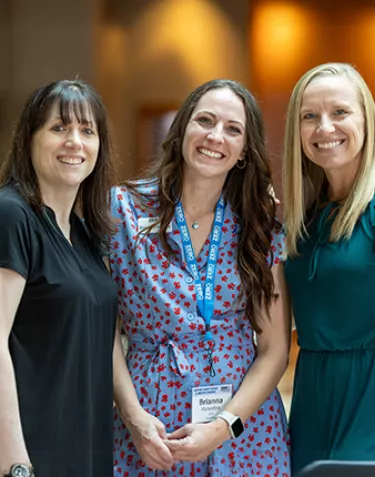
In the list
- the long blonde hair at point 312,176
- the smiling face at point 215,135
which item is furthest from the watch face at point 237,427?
the smiling face at point 215,135

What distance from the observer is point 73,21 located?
549cm

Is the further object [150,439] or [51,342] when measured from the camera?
[150,439]

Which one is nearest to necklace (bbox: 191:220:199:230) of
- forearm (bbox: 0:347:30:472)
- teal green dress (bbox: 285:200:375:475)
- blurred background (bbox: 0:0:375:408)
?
teal green dress (bbox: 285:200:375:475)

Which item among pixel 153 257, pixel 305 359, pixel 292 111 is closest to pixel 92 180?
pixel 153 257

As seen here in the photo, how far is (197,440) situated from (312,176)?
99cm

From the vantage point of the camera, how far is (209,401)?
8.11 ft

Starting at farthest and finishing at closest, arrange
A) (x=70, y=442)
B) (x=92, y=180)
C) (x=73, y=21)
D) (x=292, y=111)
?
(x=73, y=21), (x=292, y=111), (x=92, y=180), (x=70, y=442)

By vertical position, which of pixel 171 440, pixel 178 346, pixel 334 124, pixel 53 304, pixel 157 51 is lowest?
pixel 171 440

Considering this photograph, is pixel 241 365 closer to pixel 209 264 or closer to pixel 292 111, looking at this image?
pixel 209 264

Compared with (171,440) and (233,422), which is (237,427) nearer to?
(233,422)

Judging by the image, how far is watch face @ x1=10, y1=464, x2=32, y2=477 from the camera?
1999 mm

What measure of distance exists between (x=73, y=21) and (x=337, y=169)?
3.42 metres

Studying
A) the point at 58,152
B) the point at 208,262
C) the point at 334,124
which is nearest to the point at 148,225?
the point at 208,262

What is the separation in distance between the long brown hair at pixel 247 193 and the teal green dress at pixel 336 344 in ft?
0.44
